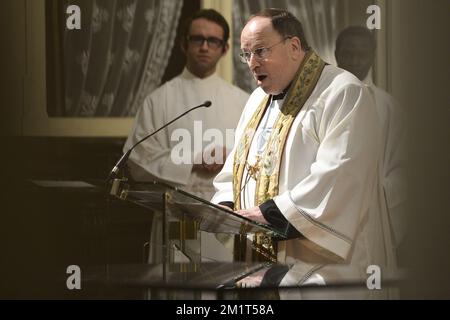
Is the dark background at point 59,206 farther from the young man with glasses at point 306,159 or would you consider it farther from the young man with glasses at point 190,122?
the young man with glasses at point 306,159

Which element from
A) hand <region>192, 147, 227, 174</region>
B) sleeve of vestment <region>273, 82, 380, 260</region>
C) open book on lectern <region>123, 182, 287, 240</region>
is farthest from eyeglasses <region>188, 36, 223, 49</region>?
open book on lectern <region>123, 182, 287, 240</region>

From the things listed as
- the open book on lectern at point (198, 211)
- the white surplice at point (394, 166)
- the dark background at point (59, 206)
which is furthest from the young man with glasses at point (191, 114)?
the white surplice at point (394, 166)

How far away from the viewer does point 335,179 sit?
4.17 meters

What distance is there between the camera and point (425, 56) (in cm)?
429

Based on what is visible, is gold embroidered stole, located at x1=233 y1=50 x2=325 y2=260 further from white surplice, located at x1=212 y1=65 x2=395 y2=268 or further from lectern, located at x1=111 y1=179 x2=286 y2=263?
lectern, located at x1=111 y1=179 x2=286 y2=263

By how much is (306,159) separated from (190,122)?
0.71 m

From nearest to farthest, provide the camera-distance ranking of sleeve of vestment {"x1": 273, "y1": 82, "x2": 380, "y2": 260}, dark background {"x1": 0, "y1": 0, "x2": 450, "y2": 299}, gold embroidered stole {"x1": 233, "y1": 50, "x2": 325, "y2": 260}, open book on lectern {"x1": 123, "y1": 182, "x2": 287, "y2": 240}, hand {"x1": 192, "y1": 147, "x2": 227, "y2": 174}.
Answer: open book on lectern {"x1": 123, "y1": 182, "x2": 287, "y2": 240}
sleeve of vestment {"x1": 273, "y1": 82, "x2": 380, "y2": 260}
gold embroidered stole {"x1": 233, "y1": 50, "x2": 325, "y2": 260}
dark background {"x1": 0, "y1": 0, "x2": 450, "y2": 299}
hand {"x1": 192, "y1": 147, "x2": 227, "y2": 174}

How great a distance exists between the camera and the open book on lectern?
372 centimetres

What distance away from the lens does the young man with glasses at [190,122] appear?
4.70m

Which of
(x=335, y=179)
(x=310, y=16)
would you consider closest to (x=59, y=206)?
(x=335, y=179)

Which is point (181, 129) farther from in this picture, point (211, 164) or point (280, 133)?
point (280, 133)

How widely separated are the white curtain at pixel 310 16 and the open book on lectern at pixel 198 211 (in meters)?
1.00

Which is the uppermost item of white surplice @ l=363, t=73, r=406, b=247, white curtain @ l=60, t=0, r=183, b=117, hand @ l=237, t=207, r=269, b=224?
white curtain @ l=60, t=0, r=183, b=117

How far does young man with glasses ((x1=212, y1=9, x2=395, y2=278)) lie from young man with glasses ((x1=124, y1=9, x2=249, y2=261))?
0.23 metres
